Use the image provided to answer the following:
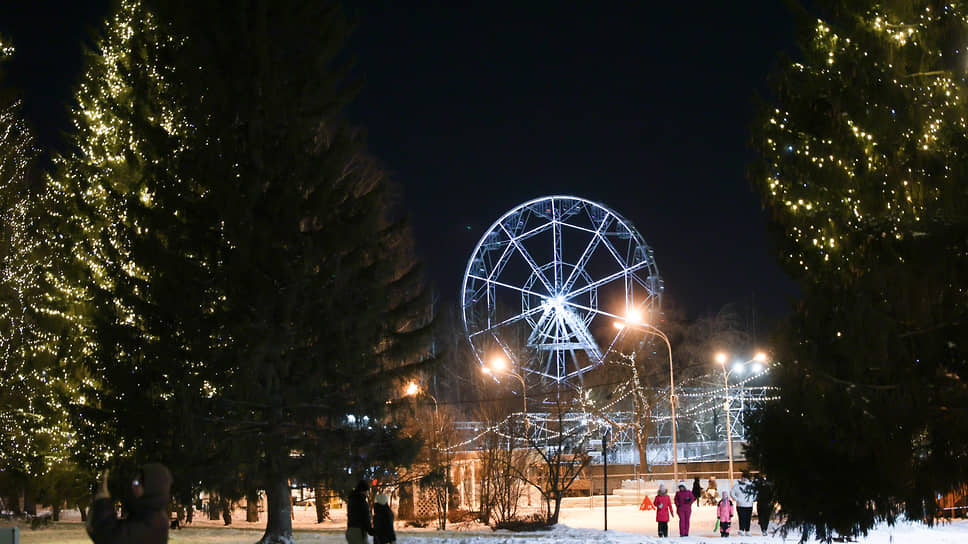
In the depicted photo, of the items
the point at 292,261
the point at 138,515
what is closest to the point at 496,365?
the point at 292,261

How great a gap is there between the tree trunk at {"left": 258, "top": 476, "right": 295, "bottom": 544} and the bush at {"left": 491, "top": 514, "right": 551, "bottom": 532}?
287 inches

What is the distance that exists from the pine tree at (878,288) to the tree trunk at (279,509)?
9515 mm

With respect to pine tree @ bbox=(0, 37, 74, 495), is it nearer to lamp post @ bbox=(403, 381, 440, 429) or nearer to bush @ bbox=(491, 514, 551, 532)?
lamp post @ bbox=(403, 381, 440, 429)

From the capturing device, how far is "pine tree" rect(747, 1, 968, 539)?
Result: 38.0ft

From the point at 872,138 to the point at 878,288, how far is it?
243 cm

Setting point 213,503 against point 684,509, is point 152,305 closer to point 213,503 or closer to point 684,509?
point 213,503

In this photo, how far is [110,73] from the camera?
957 inches

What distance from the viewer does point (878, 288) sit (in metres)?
11.9

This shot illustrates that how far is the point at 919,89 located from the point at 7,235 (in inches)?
960

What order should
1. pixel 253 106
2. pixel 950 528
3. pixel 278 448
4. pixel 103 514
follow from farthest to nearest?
1. pixel 950 528
2. pixel 253 106
3. pixel 278 448
4. pixel 103 514

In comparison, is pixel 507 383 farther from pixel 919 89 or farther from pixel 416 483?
pixel 919 89

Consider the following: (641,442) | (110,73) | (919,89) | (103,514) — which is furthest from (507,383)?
(103,514)

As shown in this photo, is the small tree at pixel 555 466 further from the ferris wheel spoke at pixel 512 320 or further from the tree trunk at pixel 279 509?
the ferris wheel spoke at pixel 512 320

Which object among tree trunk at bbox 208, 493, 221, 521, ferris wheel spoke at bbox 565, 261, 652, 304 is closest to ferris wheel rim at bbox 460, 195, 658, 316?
ferris wheel spoke at bbox 565, 261, 652, 304
